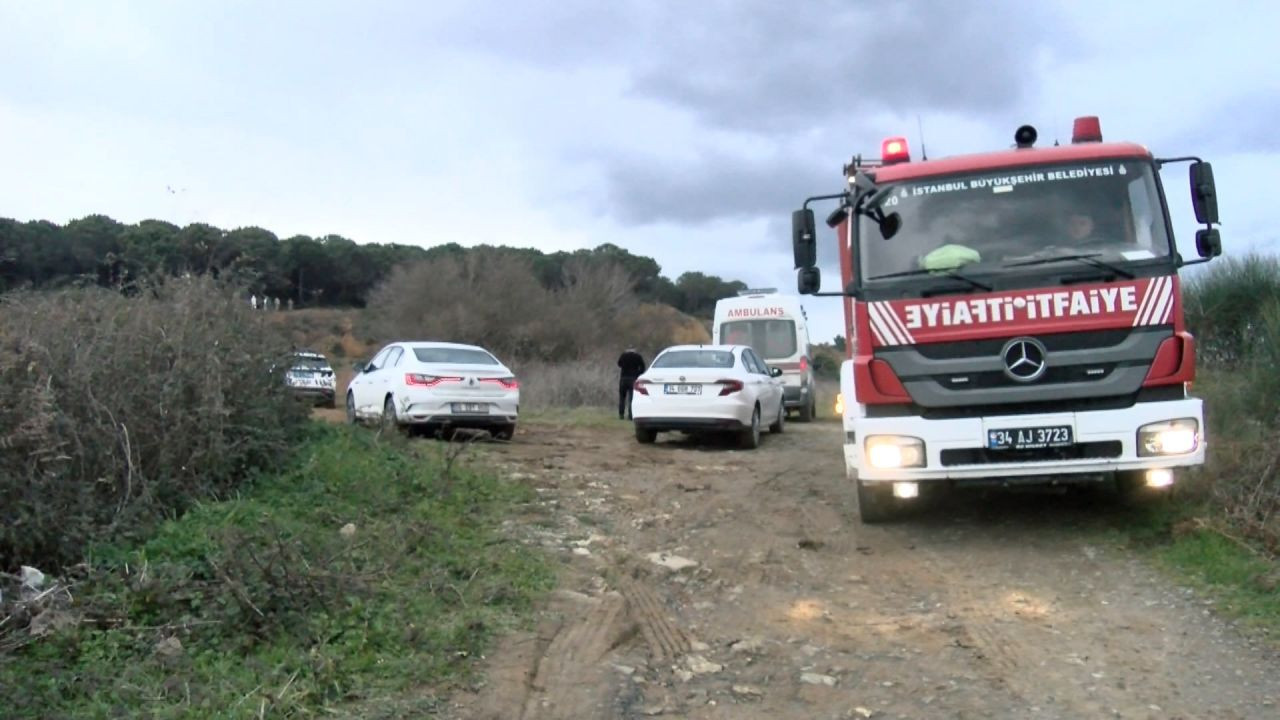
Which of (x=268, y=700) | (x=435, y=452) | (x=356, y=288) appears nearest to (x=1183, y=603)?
(x=268, y=700)

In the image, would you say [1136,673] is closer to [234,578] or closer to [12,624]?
[234,578]

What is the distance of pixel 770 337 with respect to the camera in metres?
21.9

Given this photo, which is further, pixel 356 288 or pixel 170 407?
pixel 356 288

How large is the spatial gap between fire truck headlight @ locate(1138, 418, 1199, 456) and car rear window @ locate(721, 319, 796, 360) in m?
14.2

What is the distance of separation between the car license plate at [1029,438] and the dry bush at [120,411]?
558 centimetres

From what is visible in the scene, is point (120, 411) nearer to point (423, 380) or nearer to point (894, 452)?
point (894, 452)

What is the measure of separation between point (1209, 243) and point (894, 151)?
2505 millimetres

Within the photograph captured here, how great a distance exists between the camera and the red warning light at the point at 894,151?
9.02m

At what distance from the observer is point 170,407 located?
307 inches

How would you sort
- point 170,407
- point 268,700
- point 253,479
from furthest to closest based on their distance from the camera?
point 253,479 → point 170,407 → point 268,700

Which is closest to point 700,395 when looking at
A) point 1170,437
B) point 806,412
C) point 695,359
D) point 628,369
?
point 695,359

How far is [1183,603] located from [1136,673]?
1.44m

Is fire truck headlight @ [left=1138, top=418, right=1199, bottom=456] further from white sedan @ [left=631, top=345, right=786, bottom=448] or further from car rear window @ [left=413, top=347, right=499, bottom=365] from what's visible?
car rear window @ [left=413, top=347, right=499, bottom=365]

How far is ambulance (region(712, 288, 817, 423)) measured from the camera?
21734mm
